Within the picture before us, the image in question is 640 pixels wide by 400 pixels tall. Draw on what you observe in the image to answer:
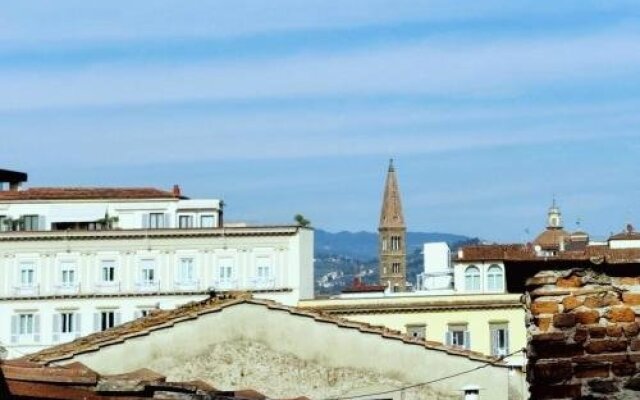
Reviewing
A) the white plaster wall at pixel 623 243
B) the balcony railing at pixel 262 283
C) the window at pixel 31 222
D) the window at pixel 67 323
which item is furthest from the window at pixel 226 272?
the white plaster wall at pixel 623 243

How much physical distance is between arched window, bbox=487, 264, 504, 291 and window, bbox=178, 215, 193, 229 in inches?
945

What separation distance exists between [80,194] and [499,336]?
138 feet

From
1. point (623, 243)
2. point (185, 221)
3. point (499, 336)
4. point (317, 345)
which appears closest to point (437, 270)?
point (623, 243)

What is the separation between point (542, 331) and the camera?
1173 centimetres

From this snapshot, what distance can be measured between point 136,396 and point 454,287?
115375 millimetres

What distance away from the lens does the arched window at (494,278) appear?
410 ft

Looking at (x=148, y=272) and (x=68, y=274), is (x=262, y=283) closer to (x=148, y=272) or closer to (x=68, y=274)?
(x=148, y=272)

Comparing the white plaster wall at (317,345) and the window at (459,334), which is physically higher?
the window at (459,334)

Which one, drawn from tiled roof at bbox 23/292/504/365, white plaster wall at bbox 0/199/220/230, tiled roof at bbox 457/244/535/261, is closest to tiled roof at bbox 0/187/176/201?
white plaster wall at bbox 0/199/220/230

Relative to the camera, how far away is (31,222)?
142125 millimetres

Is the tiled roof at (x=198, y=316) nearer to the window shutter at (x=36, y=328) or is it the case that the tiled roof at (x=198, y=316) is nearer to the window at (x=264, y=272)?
the window shutter at (x=36, y=328)

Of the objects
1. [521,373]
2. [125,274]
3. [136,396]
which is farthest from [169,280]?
[136,396]

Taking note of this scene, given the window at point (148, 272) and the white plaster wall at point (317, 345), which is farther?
the window at point (148, 272)

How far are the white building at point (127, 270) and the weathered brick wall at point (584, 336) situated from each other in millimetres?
122265
